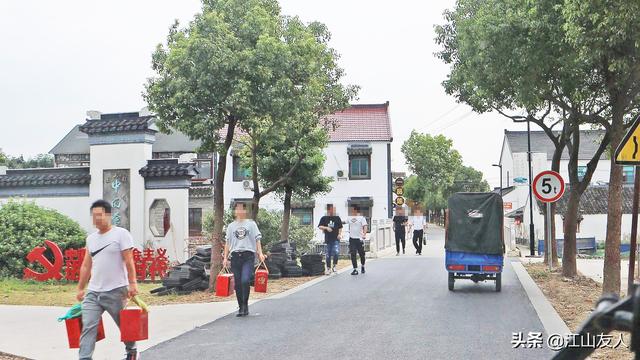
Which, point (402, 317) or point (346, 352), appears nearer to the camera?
point (346, 352)

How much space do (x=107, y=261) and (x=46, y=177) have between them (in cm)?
1559

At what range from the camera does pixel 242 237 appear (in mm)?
10820

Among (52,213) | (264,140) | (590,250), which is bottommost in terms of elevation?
(590,250)

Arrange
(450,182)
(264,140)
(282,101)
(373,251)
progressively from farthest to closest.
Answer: (450,182), (373,251), (264,140), (282,101)

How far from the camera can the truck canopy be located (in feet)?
45.6

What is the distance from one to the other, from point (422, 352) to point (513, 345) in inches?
47.8

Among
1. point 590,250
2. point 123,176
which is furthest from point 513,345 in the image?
point 590,250

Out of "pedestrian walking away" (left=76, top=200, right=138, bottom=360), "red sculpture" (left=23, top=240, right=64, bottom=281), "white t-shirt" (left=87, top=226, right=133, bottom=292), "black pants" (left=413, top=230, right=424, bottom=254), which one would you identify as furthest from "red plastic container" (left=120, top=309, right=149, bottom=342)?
"black pants" (left=413, top=230, right=424, bottom=254)

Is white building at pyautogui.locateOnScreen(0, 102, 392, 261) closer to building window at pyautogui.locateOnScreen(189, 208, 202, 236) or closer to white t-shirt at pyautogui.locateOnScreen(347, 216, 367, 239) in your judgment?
white t-shirt at pyautogui.locateOnScreen(347, 216, 367, 239)

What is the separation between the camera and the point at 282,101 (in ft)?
43.8

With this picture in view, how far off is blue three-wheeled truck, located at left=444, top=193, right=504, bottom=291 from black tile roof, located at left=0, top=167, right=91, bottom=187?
1137cm

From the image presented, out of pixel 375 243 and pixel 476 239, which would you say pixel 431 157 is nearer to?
pixel 375 243

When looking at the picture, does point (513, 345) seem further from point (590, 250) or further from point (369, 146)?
point (369, 146)

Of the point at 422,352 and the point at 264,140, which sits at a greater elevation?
the point at 264,140
